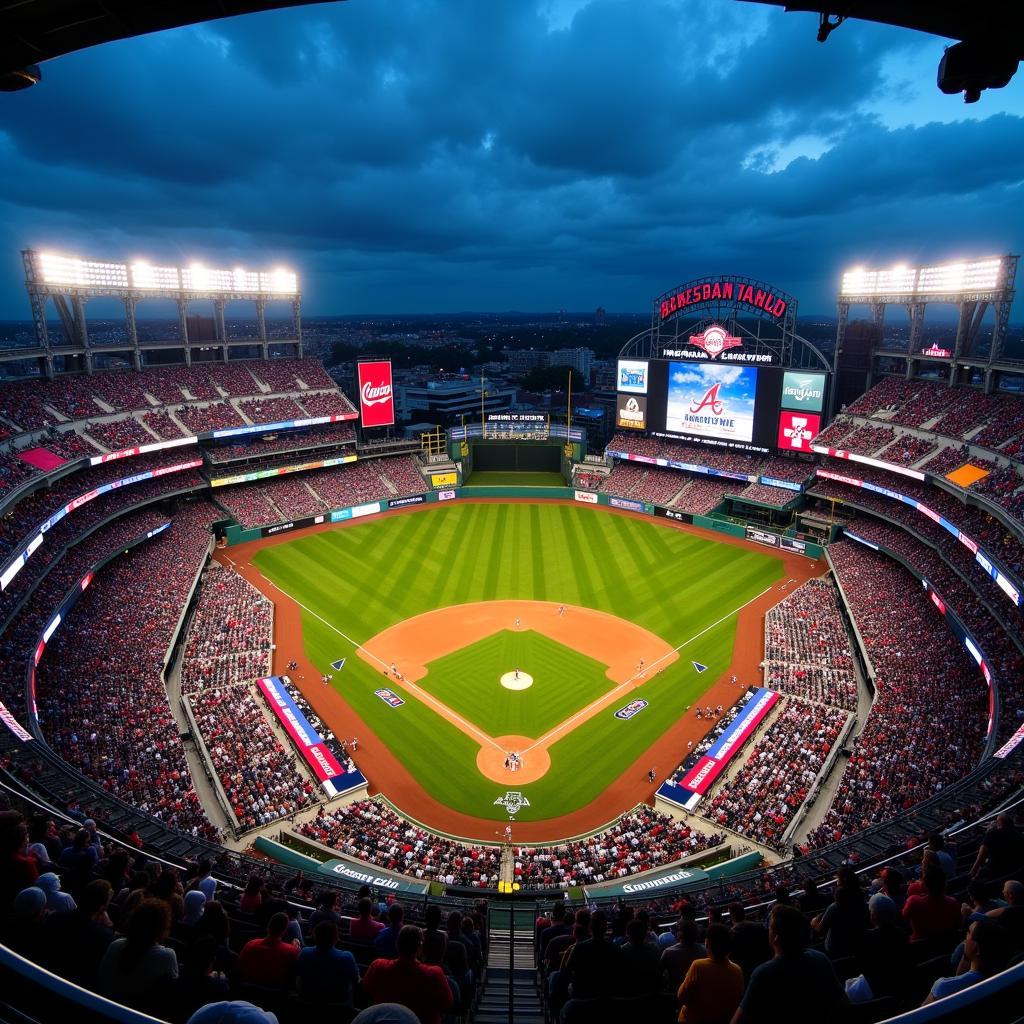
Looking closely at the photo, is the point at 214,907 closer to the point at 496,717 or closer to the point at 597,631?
the point at 496,717

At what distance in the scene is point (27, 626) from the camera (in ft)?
97.2

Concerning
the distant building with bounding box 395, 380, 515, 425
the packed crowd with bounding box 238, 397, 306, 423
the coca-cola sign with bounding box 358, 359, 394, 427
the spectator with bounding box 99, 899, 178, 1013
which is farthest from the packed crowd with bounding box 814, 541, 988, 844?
the distant building with bounding box 395, 380, 515, 425

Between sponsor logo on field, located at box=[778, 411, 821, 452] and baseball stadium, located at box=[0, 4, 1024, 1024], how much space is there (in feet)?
1.20

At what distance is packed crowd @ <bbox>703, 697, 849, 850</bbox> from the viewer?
2333 centimetres

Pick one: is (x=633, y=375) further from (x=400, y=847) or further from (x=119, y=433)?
(x=400, y=847)

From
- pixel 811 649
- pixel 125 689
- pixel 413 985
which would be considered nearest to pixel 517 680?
pixel 811 649

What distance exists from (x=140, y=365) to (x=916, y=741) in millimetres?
60535

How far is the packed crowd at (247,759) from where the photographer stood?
2408cm

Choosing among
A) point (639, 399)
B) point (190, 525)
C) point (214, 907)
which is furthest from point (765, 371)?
point (214, 907)

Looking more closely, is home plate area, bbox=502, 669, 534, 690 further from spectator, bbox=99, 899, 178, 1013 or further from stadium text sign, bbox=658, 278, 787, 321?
stadium text sign, bbox=658, 278, 787, 321

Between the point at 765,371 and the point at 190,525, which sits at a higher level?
the point at 765,371

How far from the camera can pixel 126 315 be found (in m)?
53.8

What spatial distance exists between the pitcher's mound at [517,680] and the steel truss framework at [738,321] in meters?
36.1

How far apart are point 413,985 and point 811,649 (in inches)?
1334
